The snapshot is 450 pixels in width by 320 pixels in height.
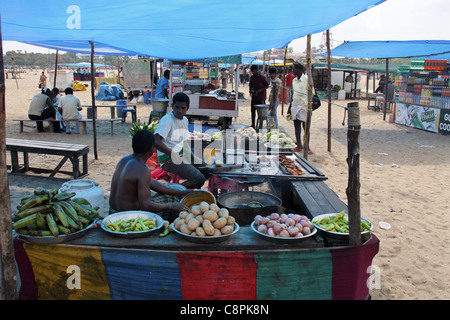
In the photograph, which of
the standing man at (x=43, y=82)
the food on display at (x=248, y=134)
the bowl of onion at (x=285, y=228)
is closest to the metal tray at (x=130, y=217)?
the bowl of onion at (x=285, y=228)

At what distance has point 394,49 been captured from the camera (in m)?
11.7

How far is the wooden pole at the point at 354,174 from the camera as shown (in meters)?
2.77

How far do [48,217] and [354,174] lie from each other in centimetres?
259

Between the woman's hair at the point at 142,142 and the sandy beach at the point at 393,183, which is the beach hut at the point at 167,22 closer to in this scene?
the woman's hair at the point at 142,142

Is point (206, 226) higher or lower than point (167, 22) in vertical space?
lower

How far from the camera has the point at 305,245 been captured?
119 inches

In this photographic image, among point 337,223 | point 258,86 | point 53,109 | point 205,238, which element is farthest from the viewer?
point 258,86

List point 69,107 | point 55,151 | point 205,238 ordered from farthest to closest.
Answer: point 69,107 → point 55,151 → point 205,238

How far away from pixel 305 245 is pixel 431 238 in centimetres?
271

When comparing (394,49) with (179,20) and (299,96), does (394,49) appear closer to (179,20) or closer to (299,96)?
(299,96)

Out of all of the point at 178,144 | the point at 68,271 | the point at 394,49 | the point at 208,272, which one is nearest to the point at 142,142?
the point at 68,271

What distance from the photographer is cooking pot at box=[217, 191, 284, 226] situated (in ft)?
12.6

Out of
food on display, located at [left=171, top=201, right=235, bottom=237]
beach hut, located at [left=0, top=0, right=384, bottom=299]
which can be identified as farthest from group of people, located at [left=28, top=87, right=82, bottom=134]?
food on display, located at [left=171, top=201, right=235, bottom=237]

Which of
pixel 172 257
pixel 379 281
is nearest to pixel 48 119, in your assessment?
pixel 172 257
